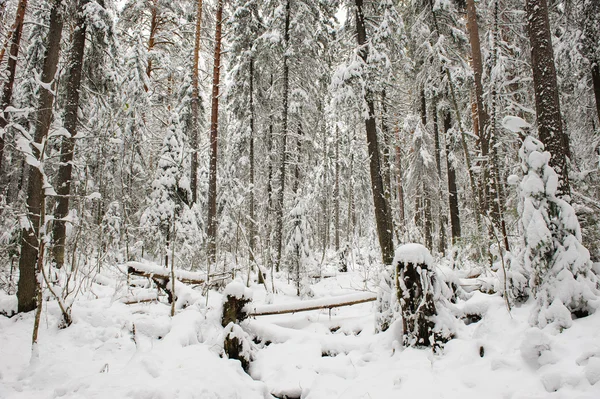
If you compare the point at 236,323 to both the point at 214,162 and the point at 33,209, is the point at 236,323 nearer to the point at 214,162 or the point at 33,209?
the point at 33,209

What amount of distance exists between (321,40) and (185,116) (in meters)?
7.01

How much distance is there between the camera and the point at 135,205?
16562mm

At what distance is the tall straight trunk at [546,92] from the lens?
16.4 feet

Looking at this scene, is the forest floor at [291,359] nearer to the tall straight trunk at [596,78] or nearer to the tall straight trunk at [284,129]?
the tall straight trunk at [284,129]

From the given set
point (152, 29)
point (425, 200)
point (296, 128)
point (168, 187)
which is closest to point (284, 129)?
point (296, 128)

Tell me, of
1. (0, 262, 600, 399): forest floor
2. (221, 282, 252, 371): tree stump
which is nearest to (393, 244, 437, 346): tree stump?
(0, 262, 600, 399): forest floor

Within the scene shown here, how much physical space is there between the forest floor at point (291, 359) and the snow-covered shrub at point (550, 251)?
23 cm

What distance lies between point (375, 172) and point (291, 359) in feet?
21.8

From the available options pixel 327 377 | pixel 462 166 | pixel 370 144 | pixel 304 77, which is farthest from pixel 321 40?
pixel 327 377

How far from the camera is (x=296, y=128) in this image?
1466 cm

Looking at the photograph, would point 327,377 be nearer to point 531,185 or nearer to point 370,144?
point 531,185

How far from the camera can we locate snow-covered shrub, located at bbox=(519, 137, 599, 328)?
143 inches

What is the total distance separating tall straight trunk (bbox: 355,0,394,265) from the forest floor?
14.1ft

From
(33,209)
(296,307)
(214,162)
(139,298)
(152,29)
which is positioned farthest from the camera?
(152,29)
